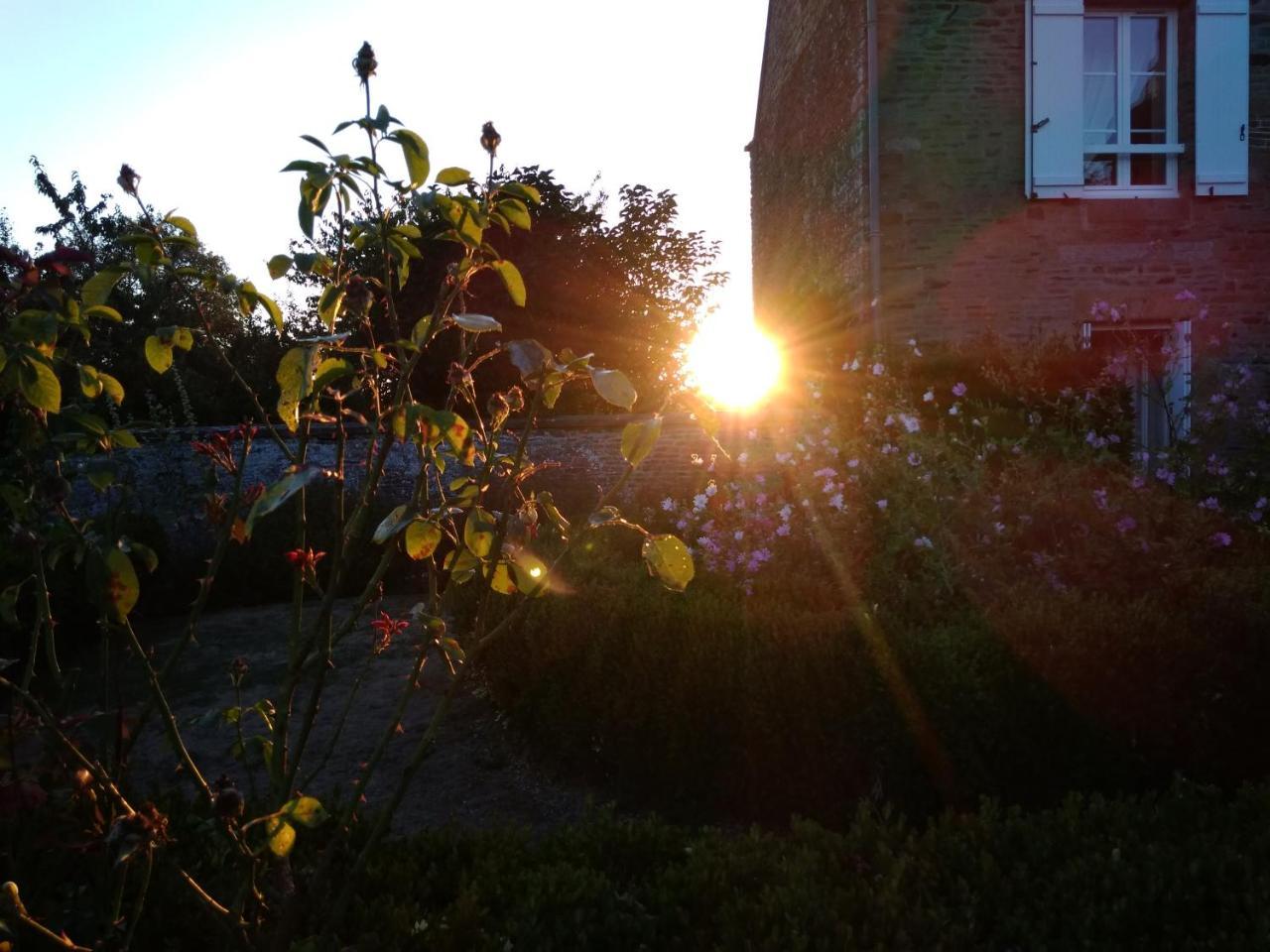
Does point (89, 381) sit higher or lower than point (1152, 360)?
lower

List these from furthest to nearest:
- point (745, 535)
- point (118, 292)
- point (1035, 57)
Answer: point (118, 292)
point (1035, 57)
point (745, 535)

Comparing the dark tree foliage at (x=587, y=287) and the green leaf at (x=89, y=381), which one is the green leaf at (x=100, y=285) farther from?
the dark tree foliage at (x=587, y=287)

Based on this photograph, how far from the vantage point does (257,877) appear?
1962 mm

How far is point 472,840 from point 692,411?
1.32 meters

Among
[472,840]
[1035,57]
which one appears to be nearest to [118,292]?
[1035,57]

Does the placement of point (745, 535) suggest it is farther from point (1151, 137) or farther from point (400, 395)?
point (1151, 137)

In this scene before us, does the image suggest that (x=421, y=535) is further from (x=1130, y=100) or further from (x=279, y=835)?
(x=1130, y=100)

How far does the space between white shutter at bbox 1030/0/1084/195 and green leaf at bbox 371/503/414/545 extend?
28.8ft

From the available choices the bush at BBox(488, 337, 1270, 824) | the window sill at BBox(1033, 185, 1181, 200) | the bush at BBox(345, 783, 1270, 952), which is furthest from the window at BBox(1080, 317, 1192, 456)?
the bush at BBox(345, 783, 1270, 952)

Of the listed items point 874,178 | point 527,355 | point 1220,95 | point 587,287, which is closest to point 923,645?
point 527,355

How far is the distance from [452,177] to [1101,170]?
30.1 ft

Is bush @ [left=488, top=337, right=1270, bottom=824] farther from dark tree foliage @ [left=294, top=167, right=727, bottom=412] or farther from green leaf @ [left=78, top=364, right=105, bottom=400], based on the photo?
dark tree foliage @ [left=294, top=167, right=727, bottom=412]

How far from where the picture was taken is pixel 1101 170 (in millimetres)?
9359

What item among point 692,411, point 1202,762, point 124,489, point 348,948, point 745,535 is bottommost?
point 1202,762
